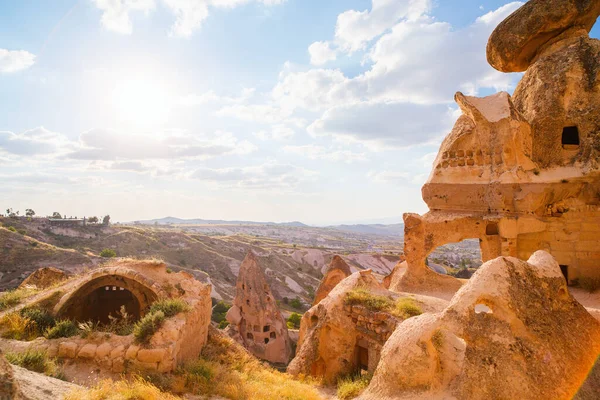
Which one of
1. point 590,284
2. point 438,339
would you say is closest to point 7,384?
point 438,339

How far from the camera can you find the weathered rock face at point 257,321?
714 inches

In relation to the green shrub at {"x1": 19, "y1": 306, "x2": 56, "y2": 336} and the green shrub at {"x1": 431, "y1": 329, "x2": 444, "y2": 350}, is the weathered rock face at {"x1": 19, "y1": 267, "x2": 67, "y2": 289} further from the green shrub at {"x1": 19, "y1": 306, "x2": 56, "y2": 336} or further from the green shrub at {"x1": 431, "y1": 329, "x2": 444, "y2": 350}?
the green shrub at {"x1": 431, "y1": 329, "x2": 444, "y2": 350}

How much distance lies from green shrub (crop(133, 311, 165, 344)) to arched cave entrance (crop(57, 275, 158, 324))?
4.63ft

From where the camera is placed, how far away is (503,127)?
10.9m

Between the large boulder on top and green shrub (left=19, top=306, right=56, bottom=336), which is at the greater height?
the large boulder on top

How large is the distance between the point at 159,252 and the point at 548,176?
47.9 m

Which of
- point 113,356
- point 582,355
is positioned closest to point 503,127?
point 582,355

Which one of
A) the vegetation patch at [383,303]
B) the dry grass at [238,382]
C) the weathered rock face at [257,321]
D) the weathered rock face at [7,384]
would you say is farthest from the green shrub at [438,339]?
the weathered rock face at [257,321]

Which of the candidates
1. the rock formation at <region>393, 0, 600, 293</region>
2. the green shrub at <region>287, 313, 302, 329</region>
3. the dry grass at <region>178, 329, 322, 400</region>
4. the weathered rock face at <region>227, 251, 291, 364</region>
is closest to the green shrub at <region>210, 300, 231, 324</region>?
the green shrub at <region>287, 313, 302, 329</region>

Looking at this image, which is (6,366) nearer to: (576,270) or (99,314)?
(99,314)

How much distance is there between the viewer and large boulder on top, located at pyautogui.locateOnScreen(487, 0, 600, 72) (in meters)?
11.8

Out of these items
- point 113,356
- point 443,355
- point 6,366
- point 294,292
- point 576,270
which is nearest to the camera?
point 6,366

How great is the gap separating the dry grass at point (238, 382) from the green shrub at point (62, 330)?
2.96m

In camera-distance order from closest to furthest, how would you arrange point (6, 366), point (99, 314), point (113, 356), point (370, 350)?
point (6, 366), point (113, 356), point (370, 350), point (99, 314)
